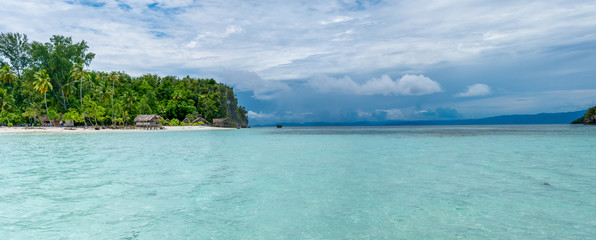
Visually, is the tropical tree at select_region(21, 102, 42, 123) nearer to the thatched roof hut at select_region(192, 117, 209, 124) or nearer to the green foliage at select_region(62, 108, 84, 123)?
the green foliage at select_region(62, 108, 84, 123)

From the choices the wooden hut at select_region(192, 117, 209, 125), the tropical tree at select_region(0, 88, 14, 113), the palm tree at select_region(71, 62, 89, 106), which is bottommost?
the wooden hut at select_region(192, 117, 209, 125)

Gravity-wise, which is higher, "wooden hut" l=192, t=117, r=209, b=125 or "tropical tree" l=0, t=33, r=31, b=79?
"tropical tree" l=0, t=33, r=31, b=79

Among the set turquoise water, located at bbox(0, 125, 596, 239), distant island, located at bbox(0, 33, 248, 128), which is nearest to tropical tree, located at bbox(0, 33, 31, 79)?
distant island, located at bbox(0, 33, 248, 128)

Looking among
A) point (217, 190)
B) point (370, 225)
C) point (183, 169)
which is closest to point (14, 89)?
point (183, 169)

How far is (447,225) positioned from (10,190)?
40.4 feet

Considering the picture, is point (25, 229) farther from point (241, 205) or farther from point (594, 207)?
point (594, 207)

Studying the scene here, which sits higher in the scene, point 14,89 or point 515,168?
point 14,89

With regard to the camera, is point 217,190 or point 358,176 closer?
point 217,190

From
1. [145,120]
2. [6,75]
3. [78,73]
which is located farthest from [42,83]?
[145,120]

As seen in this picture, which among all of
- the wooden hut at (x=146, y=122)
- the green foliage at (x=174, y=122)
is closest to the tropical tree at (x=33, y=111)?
the wooden hut at (x=146, y=122)

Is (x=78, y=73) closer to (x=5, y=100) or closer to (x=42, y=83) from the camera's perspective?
(x=42, y=83)

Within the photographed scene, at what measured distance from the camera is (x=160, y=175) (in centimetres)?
1273

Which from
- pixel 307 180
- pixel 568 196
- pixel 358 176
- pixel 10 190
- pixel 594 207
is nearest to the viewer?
pixel 594 207

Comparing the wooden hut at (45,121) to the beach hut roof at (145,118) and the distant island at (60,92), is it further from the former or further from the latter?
the beach hut roof at (145,118)
